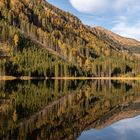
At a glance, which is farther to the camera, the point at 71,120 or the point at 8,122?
the point at 71,120

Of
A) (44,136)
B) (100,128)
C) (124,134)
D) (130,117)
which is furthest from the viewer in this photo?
(130,117)

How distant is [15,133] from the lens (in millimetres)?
33125

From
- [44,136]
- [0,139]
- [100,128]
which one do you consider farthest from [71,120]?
[0,139]

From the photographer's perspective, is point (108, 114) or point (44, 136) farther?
point (108, 114)

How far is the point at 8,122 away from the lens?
129ft

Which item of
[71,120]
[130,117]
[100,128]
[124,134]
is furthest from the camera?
[130,117]

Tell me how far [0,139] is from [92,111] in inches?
987

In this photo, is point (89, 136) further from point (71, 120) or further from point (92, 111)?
point (92, 111)

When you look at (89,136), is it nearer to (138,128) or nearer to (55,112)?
(138,128)

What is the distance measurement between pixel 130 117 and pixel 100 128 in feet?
38.3

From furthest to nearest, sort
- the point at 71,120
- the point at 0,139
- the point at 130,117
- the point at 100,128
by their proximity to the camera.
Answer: the point at 130,117 → the point at 71,120 → the point at 100,128 → the point at 0,139

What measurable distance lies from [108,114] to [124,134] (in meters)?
15.4

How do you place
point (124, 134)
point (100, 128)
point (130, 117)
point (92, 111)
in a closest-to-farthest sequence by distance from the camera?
point (124, 134) < point (100, 128) < point (130, 117) < point (92, 111)

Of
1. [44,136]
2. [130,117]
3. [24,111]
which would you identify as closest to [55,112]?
[24,111]
